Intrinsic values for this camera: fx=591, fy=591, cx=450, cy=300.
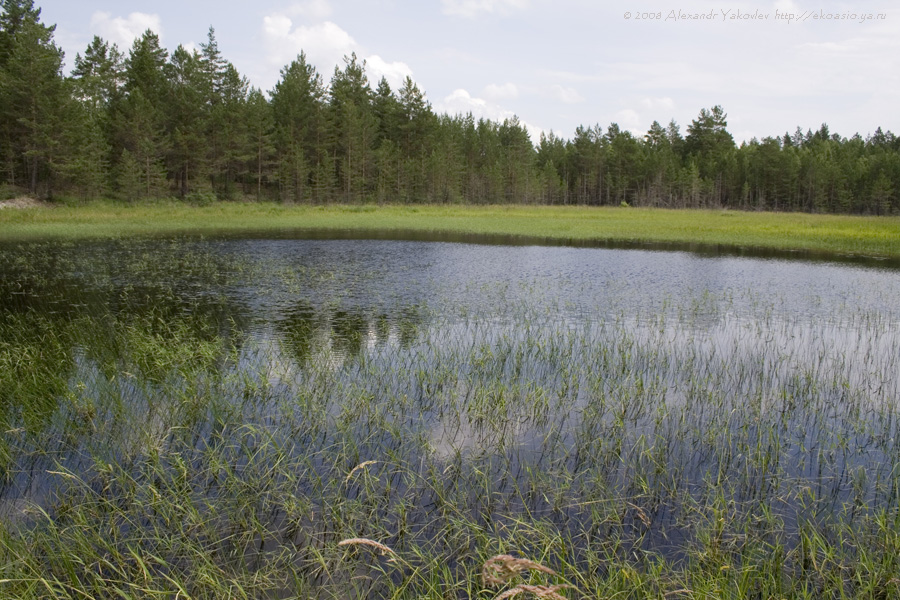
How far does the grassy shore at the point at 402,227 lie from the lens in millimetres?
31750

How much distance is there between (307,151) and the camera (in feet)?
221

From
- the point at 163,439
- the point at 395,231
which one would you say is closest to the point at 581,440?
the point at 163,439

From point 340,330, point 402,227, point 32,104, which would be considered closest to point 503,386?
point 340,330

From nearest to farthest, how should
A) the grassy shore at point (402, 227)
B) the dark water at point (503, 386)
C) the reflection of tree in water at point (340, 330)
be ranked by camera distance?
the dark water at point (503, 386) < the reflection of tree in water at point (340, 330) < the grassy shore at point (402, 227)

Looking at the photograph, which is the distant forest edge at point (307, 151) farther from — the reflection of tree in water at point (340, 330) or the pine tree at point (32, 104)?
the reflection of tree in water at point (340, 330)

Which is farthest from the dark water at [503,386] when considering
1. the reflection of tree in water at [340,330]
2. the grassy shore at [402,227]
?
the grassy shore at [402,227]

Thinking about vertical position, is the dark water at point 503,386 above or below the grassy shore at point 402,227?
below

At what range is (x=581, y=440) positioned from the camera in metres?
6.73

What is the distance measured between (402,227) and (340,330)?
2958cm

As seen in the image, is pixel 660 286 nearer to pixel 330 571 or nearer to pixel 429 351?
pixel 429 351

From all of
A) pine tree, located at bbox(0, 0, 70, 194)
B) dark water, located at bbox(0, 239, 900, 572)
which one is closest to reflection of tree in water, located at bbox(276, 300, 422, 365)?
dark water, located at bbox(0, 239, 900, 572)

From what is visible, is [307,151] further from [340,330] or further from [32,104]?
[340,330]

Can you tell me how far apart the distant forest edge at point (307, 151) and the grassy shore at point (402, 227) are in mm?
7155

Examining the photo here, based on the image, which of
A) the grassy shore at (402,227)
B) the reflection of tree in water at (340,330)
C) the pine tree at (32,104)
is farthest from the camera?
the pine tree at (32,104)
